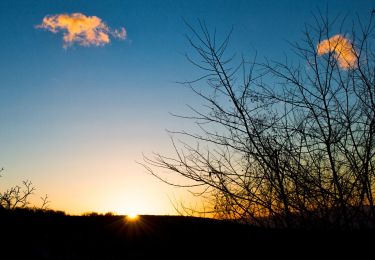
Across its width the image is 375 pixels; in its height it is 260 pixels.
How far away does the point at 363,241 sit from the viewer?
3693 millimetres

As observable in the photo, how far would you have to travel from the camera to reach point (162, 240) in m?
5.43

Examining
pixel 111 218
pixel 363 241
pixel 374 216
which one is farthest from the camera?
pixel 111 218

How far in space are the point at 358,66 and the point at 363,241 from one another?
1893 millimetres

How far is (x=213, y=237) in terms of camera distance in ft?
15.8

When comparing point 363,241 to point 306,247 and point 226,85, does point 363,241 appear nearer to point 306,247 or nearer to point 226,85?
point 306,247

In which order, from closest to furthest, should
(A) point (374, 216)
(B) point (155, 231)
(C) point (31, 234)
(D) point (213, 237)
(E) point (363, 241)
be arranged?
(E) point (363, 241), (A) point (374, 216), (D) point (213, 237), (C) point (31, 234), (B) point (155, 231)

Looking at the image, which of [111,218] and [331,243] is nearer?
[331,243]

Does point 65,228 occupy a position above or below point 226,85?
below

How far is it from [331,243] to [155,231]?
119 inches

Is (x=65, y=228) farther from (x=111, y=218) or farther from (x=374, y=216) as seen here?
(x=374, y=216)

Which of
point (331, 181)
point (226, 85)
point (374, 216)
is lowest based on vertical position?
point (374, 216)

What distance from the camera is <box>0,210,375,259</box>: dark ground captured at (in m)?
3.82

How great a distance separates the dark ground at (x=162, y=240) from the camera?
12.5 feet

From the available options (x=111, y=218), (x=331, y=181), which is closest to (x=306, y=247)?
(x=331, y=181)
